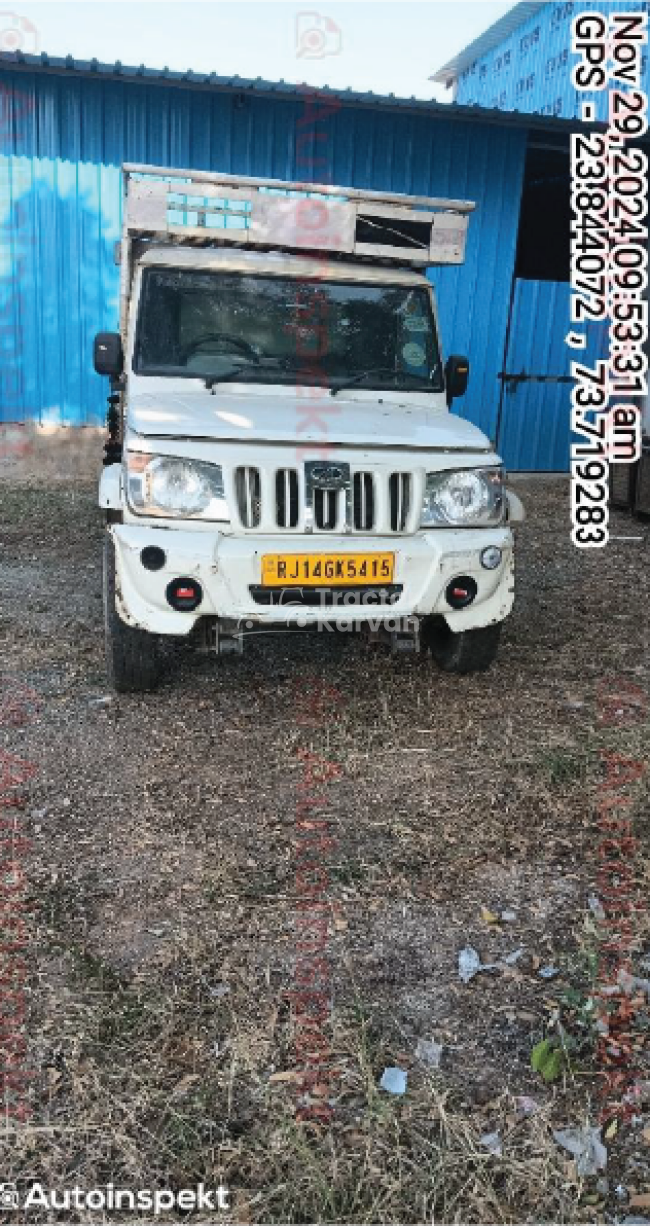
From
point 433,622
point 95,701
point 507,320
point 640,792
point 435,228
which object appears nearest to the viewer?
point 640,792

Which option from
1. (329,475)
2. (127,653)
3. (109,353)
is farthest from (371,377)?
(127,653)

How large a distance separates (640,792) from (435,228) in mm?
3290

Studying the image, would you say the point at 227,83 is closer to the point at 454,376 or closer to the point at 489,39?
the point at 454,376

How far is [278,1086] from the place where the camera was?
6.99 ft

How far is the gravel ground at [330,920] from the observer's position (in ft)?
6.37

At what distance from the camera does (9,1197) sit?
1.84m

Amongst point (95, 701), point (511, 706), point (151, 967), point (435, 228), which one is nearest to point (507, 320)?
point (435, 228)

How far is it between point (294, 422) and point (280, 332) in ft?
3.11

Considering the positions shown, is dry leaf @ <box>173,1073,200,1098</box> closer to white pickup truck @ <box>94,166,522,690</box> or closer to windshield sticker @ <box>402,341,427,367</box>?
white pickup truck @ <box>94,166,522,690</box>

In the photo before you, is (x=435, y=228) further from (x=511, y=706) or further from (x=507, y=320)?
(x=507, y=320)

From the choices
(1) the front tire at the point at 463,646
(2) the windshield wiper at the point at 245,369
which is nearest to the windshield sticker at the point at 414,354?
(2) the windshield wiper at the point at 245,369

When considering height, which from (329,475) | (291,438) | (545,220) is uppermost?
(545,220)
